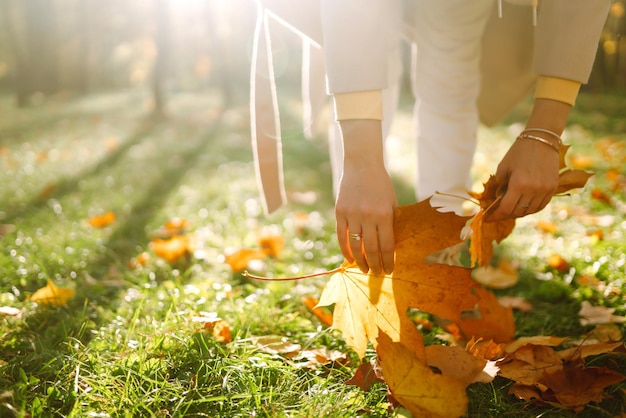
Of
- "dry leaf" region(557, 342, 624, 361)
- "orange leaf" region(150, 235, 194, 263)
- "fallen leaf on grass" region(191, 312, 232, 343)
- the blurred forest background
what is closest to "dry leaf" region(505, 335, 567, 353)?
"dry leaf" region(557, 342, 624, 361)

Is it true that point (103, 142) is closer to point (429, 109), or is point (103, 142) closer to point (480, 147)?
point (480, 147)

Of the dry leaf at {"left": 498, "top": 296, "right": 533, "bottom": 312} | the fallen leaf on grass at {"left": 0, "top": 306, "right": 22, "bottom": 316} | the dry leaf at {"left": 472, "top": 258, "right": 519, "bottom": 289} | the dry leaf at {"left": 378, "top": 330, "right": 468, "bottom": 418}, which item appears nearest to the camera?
the dry leaf at {"left": 378, "top": 330, "right": 468, "bottom": 418}

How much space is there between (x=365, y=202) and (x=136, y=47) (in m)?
25.4

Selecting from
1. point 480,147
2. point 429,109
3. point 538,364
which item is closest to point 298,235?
point 429,109

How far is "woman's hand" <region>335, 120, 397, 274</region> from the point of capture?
3.49ft

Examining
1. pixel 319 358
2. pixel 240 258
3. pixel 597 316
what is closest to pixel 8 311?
pixel 240 258

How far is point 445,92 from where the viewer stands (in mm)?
1636

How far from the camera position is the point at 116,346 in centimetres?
127

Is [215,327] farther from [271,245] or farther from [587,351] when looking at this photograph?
[587,351]

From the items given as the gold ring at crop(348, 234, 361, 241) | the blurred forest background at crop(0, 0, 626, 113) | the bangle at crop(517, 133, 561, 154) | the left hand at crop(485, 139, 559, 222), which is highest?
the bangle at crop(517, 133, 561, 154)

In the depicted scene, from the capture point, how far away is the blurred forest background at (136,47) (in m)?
10.2

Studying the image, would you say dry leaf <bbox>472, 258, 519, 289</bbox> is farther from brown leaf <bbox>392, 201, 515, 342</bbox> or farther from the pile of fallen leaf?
brown leaf <bbox>392, 201, 515, 342</bbox>

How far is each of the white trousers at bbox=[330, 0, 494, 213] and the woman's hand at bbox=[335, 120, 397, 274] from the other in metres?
0.49

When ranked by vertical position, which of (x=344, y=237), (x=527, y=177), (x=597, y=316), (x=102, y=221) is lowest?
(x=102, y=221)
